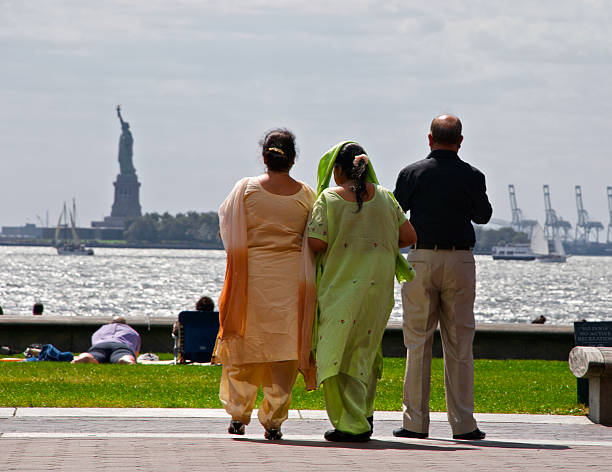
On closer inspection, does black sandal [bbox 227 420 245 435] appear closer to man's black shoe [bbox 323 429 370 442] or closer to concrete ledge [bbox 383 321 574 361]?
man's black shoe [bbox 323 429 370 442]

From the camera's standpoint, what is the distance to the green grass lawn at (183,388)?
934 cm

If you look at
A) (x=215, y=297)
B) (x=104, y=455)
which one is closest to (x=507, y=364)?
(x=104, y=455)

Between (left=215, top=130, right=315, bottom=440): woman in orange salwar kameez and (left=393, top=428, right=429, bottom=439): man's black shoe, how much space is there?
0.68 metres

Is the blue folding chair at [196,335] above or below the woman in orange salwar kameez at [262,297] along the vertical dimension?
below

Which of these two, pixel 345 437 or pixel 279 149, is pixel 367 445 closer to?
pixel 345 437

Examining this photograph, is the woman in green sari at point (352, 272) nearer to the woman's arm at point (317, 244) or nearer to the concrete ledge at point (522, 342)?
the woman's arm at point (317, 244)

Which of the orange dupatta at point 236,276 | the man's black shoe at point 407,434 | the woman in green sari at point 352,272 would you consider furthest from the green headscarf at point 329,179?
the man's black shoe at point 407,434

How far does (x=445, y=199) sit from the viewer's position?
7559 millimetres

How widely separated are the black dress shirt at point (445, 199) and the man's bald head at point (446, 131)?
6 cm

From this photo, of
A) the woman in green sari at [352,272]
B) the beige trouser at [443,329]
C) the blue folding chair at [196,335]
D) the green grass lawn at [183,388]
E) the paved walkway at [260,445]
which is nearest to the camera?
the paved walkway at [260,445]

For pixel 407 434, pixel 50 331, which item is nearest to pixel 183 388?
pixel 407 434

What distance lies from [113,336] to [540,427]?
7.20m

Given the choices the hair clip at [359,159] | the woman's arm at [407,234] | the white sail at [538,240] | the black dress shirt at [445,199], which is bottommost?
the woman's arm at [407,234]

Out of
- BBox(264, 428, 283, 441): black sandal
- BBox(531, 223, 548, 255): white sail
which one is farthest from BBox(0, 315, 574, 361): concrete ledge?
BBox(531, 223, 548, 255): white sail
